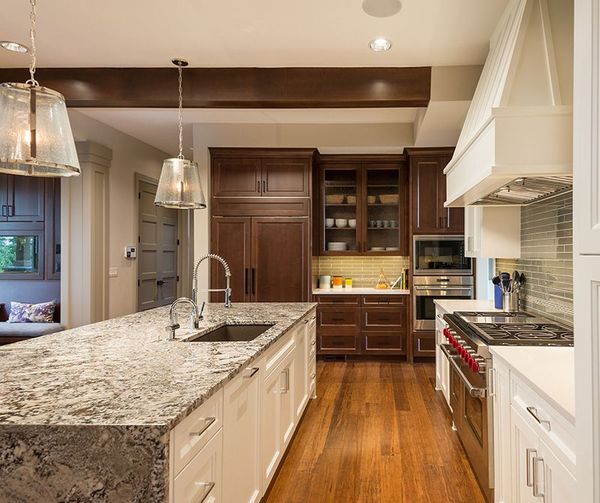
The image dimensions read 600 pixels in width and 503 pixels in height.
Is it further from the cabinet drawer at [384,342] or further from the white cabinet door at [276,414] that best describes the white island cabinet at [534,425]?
the cabinet drawer at [384,342]

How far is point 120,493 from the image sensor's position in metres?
1.16

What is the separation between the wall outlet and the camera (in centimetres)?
598

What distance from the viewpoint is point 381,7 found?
9.21ft

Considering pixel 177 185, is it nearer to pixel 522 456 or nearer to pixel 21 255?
pixel 522 456

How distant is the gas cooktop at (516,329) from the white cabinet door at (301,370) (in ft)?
3.73

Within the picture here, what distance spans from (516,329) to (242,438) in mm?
1704

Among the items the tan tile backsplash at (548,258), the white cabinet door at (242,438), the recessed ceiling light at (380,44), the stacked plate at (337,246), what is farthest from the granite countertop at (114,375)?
the stacked plate at (337,246)

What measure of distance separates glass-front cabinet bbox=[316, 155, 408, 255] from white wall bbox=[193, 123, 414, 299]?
0.39 metres

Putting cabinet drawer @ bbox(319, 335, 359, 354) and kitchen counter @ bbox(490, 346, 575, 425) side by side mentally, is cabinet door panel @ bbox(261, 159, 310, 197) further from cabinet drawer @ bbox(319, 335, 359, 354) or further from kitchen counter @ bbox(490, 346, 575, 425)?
kitchen counter @ bbox(490, 346, 575, 425)

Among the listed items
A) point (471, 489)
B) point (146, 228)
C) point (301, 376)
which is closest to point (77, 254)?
point (146, 228)

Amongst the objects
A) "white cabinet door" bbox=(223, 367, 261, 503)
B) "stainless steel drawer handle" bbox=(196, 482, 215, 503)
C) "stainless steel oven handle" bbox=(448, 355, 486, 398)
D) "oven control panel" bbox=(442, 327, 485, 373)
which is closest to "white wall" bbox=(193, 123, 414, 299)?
"oven control panel" bbox=(442, 327, 485, 373)

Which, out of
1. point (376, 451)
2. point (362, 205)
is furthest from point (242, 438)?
point (362, 205)

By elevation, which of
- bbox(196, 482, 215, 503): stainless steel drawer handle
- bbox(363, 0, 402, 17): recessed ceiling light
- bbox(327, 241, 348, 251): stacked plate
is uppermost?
bbox(363, 0, 402, 17): recessed ceiling light

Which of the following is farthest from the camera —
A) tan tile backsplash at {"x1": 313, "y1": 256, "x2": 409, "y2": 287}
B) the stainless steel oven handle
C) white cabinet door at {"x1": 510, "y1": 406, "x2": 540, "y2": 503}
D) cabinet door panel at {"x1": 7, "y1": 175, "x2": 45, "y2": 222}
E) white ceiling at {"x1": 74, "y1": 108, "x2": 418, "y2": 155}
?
tan tile backsplash at {"x1": 313, "y1": 256, "x2": 409, "y2": 287}
